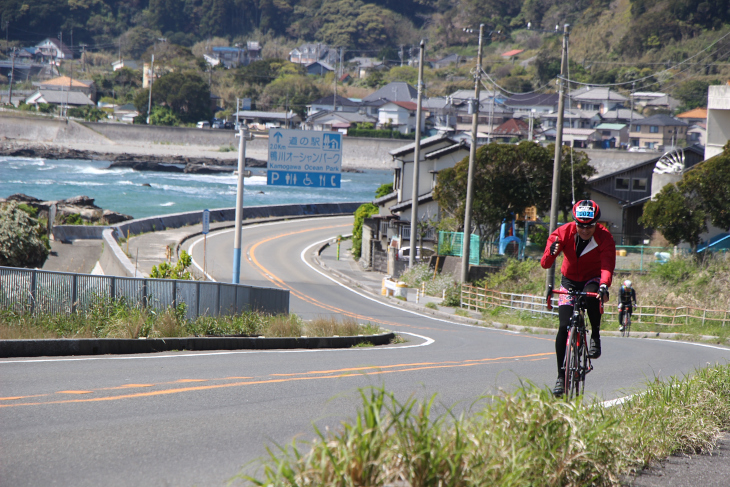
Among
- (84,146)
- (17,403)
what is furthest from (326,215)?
(84,146)

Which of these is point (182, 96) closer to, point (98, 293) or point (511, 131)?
point (511, 131)

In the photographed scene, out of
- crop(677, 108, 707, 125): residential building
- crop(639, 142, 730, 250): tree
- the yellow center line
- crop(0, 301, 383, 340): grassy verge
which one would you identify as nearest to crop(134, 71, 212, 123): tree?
crop(677, 108, 707, 125): residential building

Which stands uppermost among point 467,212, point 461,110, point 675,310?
point 461,110

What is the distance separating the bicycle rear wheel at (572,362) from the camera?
250 inches

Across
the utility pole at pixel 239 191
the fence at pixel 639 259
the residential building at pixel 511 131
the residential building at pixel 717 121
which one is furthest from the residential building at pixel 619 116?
the utility pole at pixel 239 191

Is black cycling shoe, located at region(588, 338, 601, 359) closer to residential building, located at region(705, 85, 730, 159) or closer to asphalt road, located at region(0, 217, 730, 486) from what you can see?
asphalt road, located at region(0, 217, 730, 486)

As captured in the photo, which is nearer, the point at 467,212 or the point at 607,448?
the point at 607,448

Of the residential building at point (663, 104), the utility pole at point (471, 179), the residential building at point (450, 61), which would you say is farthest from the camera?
the residential building at point (450, 61)

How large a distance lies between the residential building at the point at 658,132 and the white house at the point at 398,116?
39.2 meters

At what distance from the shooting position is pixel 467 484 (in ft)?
12.6

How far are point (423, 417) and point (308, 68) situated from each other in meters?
190

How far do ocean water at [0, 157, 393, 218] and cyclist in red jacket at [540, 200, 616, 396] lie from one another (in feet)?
229

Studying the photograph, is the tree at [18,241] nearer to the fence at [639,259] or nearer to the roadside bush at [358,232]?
the roadside bush at [358,232]

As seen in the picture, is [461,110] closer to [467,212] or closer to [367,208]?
[367,208]
